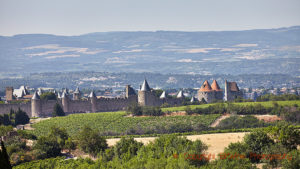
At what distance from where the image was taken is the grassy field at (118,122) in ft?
199

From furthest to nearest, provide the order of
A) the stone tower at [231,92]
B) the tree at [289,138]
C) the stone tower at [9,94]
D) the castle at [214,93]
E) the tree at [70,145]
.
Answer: the stone tower at [9,94]
the stone tower at [231,92]
the castle at [214,93]
the tree at [70,145]
the tree at [289,138]

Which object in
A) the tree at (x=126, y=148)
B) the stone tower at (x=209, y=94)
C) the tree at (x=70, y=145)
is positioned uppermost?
the stone tower at (x=209, y=94)

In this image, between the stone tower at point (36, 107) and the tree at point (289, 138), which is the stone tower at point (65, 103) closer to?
the stone tower at point (36, 107)

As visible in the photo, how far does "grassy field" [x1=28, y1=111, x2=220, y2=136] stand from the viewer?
60.6 metres

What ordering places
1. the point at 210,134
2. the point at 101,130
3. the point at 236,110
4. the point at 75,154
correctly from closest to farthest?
the point at 75,154
the point at 210,134
the point at 101,130
the point at 236,110

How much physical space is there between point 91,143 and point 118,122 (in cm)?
2058

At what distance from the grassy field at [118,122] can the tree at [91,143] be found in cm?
1238

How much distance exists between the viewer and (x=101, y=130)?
61.5 metres

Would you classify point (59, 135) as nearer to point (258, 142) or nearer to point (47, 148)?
point (47, 148)

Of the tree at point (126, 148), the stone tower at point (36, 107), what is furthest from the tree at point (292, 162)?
the stone tower at point (36, 107)

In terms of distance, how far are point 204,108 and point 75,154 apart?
26.3 metres

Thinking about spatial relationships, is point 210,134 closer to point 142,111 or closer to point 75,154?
point 75,154

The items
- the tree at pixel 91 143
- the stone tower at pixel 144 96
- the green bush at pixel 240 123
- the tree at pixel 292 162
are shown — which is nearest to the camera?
the tree at pixel 292 162

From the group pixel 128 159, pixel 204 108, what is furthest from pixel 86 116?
pixel 128 159
